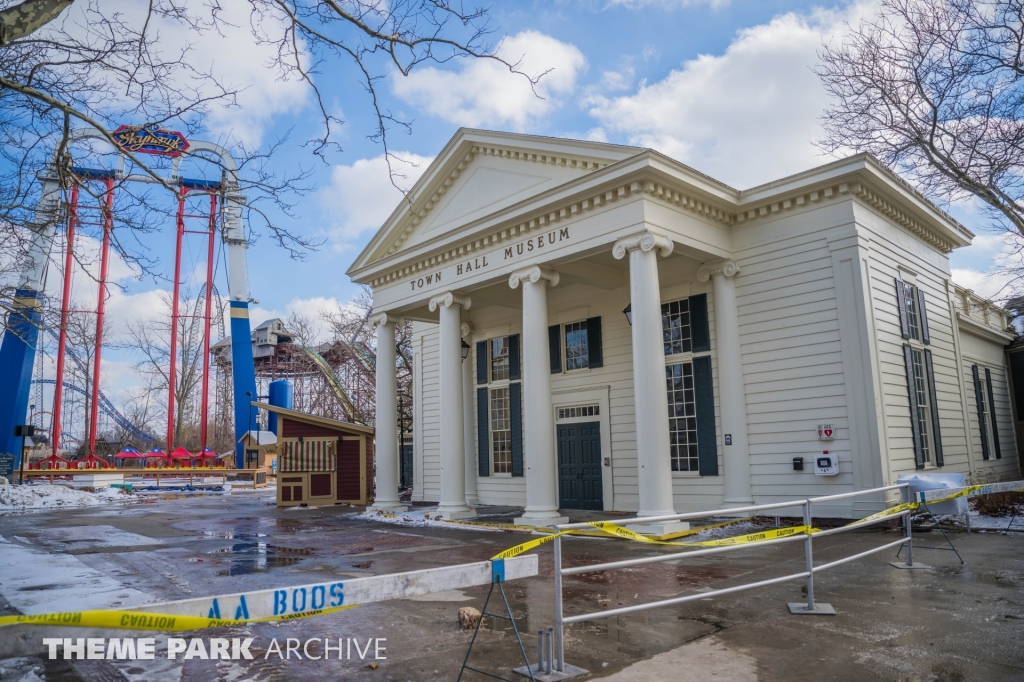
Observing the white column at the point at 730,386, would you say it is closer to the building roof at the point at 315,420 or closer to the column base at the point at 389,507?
the column base at the point at 389,507

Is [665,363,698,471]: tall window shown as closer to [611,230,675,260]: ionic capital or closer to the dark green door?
the dark green door

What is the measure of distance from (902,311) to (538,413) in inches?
301

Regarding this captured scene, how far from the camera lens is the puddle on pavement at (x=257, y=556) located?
30.1 feet

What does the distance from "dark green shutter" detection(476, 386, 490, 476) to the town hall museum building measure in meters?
0.81

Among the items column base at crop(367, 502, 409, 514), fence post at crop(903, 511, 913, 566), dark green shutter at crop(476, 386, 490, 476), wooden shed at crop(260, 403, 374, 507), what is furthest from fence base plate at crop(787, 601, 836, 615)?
wooden shed at crop(260, 403, 374, 507)

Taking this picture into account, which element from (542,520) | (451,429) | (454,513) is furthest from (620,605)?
(451,429)

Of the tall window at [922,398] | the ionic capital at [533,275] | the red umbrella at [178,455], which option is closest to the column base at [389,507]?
the ionic capital at [533,275]

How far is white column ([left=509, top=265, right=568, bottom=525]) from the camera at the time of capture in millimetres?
13320

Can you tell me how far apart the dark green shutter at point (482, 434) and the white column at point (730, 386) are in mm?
7286

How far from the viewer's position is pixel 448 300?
16.1m

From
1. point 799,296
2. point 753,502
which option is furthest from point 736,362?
point 753,502

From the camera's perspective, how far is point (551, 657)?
4488 millimetres

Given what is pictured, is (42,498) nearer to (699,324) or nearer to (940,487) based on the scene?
(699,324)

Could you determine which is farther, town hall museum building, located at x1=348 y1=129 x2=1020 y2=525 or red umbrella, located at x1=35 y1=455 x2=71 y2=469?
red umbrella, located at x1=35 y1=455 x2=71 y2=469
